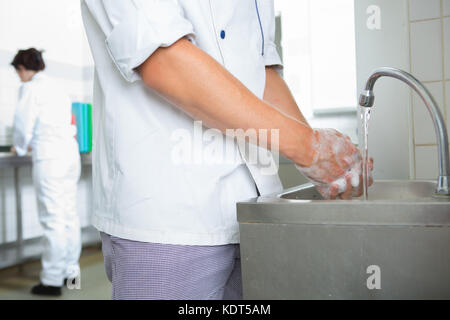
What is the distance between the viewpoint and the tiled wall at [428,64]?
119 cm

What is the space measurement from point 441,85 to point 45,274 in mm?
2237

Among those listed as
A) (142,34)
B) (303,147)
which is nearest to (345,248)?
(303,147)

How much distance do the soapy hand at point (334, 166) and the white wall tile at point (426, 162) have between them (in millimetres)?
510

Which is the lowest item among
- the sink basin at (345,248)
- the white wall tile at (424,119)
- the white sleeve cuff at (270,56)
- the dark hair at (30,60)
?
the sink basin at (345,248)

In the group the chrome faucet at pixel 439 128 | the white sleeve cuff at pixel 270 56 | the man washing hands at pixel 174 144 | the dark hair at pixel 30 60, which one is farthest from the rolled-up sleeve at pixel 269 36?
the dark hair at pixel 30 60

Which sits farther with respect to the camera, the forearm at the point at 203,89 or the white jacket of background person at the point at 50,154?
the white jacket of background person at the point at 50,154

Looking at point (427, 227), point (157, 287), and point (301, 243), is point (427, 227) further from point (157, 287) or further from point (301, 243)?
point (157, 287)

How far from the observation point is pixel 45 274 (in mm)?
2502

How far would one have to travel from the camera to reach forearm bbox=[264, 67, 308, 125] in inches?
37.4

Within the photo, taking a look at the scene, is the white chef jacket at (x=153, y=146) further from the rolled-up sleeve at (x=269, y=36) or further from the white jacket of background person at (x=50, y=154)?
the white jacket of background person at (x=50, y=154)

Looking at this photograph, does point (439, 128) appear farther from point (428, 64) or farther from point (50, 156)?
point (50, 156)

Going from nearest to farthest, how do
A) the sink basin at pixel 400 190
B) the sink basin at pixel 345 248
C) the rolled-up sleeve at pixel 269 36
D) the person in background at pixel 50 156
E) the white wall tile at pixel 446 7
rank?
the sink basin at pixel 345 248 → the rolled-up sleeve at pixel 269 36 → the sink basin at pixel 400 190 → the white wall tile at pixel 446 7 → the person in background at pixel 50 156
